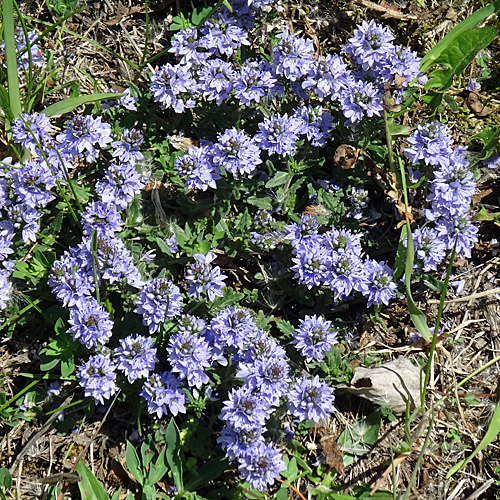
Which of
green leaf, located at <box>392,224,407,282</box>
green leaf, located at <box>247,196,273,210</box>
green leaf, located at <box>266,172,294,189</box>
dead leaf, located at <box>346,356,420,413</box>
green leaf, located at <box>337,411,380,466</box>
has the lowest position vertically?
green leaf, located at <box>337,411,380,466</box>

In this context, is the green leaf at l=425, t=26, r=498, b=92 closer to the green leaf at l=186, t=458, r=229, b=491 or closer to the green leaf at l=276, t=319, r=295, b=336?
the green leaf at l=276, t=319, r=295, b=336

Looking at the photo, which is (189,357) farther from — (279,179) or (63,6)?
(63,6)

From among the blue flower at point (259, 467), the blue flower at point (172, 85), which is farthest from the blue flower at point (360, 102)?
the blue flower at point (259, 467)

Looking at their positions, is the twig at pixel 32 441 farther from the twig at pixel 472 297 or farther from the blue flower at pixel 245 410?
the twig at pixel 472 297

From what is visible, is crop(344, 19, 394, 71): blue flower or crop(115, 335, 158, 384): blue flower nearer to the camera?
crop(115, 335, 158, 384): blue flower

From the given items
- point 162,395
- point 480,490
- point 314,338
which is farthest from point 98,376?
point 480,490

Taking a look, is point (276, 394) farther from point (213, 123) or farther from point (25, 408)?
point (213, 123)

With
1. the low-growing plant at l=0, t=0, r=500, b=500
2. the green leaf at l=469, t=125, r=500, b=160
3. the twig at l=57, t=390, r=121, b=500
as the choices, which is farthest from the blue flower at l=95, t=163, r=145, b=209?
the green leaf at l=469, t=125, r=500, b=160

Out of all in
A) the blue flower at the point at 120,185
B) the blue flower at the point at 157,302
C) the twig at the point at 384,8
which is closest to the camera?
the blue flower at the point at 157,302
